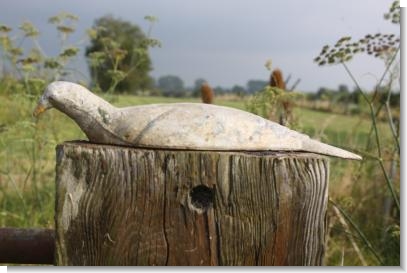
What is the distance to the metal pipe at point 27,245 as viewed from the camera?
1671 millimetres

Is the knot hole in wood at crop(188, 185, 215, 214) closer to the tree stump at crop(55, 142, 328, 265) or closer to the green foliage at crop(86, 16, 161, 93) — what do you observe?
the tree stump at crop(55, 142, 328, 265)

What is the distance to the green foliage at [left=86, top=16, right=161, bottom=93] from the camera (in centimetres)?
334

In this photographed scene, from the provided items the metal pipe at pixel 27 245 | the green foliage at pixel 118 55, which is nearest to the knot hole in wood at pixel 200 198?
the metal pipe at pixel 27 245

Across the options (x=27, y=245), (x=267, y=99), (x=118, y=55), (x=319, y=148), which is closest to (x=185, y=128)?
(x=319, y=148)

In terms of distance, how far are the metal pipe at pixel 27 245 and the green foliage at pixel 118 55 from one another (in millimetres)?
1543

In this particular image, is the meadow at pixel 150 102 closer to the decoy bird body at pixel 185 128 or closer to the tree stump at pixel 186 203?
the decoy bird body at pixel 185 128

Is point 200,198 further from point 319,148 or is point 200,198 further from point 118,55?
point 118,55

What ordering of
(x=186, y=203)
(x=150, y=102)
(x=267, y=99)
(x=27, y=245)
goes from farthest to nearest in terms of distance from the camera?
(x=150, y=102) < (x=267, y=99) < (x=27, y=245) < (x=186, y=203)

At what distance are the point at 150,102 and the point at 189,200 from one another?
7.29ft

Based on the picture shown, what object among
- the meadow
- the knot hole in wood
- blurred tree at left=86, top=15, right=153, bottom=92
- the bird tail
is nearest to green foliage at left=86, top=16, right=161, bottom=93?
blurred tree at left=86, top=15, right=153, bottom=92

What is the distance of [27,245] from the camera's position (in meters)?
1.68

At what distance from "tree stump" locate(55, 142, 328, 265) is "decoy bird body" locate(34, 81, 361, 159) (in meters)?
0.04

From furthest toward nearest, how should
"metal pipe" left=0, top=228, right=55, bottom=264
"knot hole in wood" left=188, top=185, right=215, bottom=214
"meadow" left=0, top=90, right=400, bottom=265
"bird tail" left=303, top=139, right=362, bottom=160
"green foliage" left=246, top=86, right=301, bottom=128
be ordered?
1. "meadow" left=0, top=90, right=400, bottom=265
2. "green foliage" left=246, top=86, right=301, bottom=128
3. "metal pipe" left=0, top=228, right=55, bottom=264
4. "bird tail" left=303, top=139, right=362, bottom=160
5. "knot hole in wood" left=188, top=185, right=215, bottom=214

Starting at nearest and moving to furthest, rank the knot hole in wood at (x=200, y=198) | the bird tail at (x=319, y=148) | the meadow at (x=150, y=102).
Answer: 1. the knot hole in wood at (x=200, y=198)
2. the bird tail at (x=319, y=148)
3. the meadow at (x=150, y=102)
